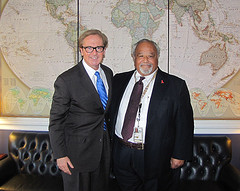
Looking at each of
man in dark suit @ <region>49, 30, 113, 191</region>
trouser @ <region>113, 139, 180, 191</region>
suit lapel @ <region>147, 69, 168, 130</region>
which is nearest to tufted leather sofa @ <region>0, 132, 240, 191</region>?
trouser @ <region>113, 139, 180, 191</region>

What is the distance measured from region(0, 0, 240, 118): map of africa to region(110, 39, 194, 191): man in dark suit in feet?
2.91

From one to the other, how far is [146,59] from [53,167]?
186 centimetres

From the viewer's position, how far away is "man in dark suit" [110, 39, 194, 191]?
1676mm

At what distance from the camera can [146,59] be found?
5.86 ft

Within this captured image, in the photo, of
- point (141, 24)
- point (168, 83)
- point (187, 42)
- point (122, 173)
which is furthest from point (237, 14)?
point (122, 173)

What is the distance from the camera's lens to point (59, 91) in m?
1.56

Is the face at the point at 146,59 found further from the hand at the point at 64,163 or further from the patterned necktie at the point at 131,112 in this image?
the hand at the point at 64,163

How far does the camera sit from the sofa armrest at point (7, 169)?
2296 mm

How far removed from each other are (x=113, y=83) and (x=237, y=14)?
195 centimetres

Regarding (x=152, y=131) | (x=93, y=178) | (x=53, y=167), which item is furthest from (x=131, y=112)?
(x=53, y=167)

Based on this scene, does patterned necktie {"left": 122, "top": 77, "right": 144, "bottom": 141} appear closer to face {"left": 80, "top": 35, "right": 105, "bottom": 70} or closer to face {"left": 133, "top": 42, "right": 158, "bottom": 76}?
face {"left": 133, "top": 42, "right": 158, "bottom": 76}

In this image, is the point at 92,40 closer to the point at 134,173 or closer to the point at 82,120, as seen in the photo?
the point at 82,120

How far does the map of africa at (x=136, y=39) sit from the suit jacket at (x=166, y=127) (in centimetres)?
100

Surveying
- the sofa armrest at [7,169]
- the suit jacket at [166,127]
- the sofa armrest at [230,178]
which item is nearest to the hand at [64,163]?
the suit jacket at [166,127]
